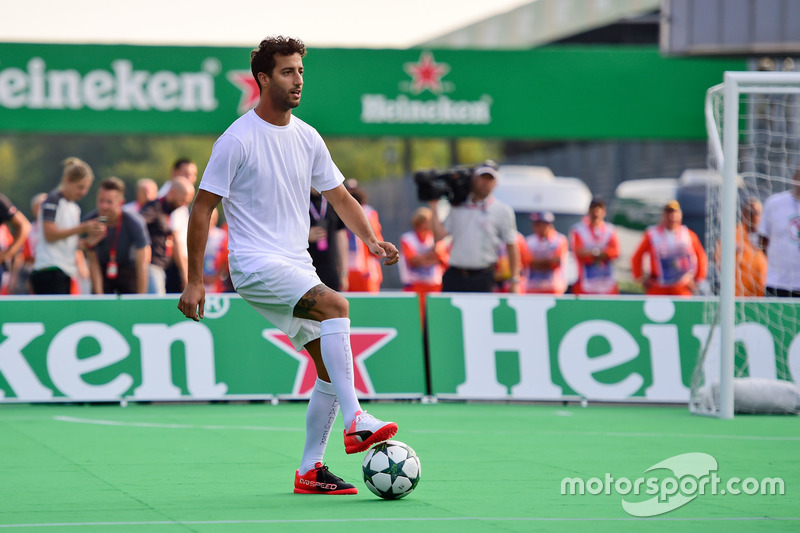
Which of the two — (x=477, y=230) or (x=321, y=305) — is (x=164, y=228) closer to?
(x=477, y=230)

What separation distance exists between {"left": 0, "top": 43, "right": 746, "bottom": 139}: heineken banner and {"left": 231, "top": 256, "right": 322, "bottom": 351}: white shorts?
11.7m

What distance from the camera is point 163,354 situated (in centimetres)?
1238

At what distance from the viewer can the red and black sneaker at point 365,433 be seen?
607cm

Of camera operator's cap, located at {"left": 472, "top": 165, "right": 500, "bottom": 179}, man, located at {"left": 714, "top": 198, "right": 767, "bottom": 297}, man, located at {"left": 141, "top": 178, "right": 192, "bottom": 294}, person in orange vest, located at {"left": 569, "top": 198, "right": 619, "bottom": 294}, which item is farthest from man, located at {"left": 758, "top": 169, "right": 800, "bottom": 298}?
man, located at {"left": 141, "top": 178, "right": 192, "bottom": 294}

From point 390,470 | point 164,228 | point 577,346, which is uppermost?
point 164,228

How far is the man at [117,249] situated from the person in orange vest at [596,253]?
6.24 meters

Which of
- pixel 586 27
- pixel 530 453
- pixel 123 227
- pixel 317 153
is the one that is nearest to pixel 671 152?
pixel 586 27

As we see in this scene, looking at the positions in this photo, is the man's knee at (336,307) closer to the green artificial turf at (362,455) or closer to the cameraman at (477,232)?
the green artificial turf at (362,455)

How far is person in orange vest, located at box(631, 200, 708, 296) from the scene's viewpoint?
15844 mm

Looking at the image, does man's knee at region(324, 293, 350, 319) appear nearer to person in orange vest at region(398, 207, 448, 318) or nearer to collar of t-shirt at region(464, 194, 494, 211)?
collar of t-shirt at region(464, 194, 494, 211)

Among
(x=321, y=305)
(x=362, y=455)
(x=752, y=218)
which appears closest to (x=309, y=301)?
(x=321, y=305)

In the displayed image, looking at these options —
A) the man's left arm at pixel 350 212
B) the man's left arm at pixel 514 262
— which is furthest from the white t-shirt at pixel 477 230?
the man's left arm at pixel 350 212

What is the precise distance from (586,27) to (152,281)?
21375 millimetres

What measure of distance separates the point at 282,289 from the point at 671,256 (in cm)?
1028
